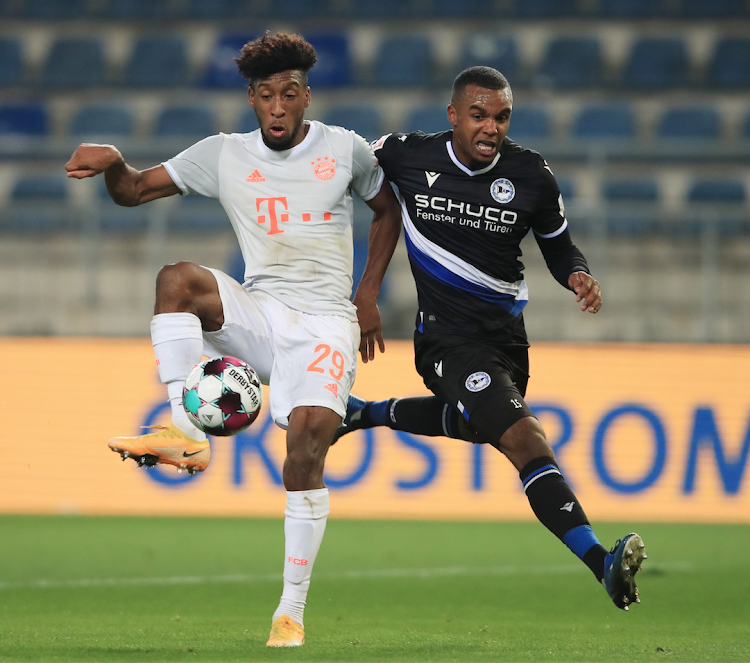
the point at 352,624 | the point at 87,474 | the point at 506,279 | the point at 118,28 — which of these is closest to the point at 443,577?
the point at 352,624

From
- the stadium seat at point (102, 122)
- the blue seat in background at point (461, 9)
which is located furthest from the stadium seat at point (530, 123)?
the stadium seat at point (102, 122)

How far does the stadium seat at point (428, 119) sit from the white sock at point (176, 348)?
370 inches

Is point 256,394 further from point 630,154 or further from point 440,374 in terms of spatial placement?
point 630,154

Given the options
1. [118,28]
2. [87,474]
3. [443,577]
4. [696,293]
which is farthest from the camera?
[118,28]

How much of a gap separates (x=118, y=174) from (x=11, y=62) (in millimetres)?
11892

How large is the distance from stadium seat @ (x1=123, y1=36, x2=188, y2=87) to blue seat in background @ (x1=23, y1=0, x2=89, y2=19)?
1.15 m

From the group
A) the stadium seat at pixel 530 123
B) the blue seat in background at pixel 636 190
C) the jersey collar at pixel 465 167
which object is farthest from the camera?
the stadium seat at pixel 530 123

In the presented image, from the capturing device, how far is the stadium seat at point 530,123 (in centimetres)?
1445

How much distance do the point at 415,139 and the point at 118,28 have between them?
38.7 feet

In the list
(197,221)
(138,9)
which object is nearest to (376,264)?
(197,221)

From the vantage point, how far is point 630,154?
13305mm

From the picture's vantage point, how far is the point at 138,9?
1661 centimetres

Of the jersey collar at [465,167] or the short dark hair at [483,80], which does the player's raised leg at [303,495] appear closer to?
the jersey collar at [465,167]

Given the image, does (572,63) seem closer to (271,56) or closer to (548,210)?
(548,210)
